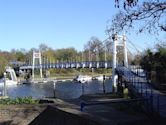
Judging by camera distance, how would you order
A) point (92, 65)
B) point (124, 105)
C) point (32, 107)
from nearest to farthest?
1. point (124, 105)
2. point (32, 107)
3. point (92, 65)

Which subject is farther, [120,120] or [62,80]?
[62,80]

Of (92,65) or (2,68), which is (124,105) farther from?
(2,68)

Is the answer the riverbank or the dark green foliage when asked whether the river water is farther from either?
the riverbank

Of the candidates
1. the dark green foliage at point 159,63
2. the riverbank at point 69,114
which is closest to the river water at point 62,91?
the dark green foliage at point 159,63

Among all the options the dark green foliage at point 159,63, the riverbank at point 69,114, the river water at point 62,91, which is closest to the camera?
the riverbank at point 69,114

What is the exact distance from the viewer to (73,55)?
498ft

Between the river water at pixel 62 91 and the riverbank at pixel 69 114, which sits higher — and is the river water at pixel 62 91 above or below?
below

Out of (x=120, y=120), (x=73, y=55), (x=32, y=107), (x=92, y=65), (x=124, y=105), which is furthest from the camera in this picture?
(x=73, y=55)

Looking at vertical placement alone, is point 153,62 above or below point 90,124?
above

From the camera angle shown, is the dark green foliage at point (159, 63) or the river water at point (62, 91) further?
the river water at point (62, 91)

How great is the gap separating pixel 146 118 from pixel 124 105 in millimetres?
3498

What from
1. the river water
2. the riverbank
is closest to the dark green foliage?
the riverbank

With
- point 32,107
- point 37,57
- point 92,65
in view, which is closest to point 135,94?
point 32,107

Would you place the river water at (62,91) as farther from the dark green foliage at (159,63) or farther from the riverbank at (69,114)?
the riverbank at (69,114)
